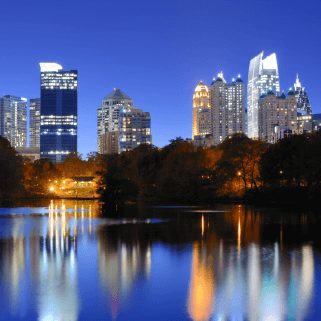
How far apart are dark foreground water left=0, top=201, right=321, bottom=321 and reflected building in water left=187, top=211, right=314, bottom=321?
0.02 m

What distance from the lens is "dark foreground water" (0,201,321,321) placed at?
38.7 ft

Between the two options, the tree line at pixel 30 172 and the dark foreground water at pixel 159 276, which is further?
A: the tree line at pixel 30 172

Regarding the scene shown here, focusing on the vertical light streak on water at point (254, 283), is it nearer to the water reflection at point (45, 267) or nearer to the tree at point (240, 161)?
the water reflection at point (45, 267)

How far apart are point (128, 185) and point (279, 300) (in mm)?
60896

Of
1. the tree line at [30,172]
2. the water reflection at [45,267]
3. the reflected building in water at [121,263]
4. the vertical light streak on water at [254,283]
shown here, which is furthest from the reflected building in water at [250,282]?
the tree line at [30,172]

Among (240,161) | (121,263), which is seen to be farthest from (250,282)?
(240,161)

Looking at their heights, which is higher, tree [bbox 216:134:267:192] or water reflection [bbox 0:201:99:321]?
Answer: tree [bbox 216:134:267:192]

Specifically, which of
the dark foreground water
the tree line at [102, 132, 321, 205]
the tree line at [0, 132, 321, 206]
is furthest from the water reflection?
the tree line at [102, 132, 321, 205]

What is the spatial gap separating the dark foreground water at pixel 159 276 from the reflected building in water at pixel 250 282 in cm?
2

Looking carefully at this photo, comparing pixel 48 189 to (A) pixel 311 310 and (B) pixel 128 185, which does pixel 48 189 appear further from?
(A) pixel 311 310

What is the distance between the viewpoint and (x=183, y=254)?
20.5 m

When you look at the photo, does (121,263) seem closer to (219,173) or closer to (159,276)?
(159,276)

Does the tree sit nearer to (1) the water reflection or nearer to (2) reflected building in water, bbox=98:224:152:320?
(1) the water reflection

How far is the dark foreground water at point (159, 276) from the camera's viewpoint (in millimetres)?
11789
